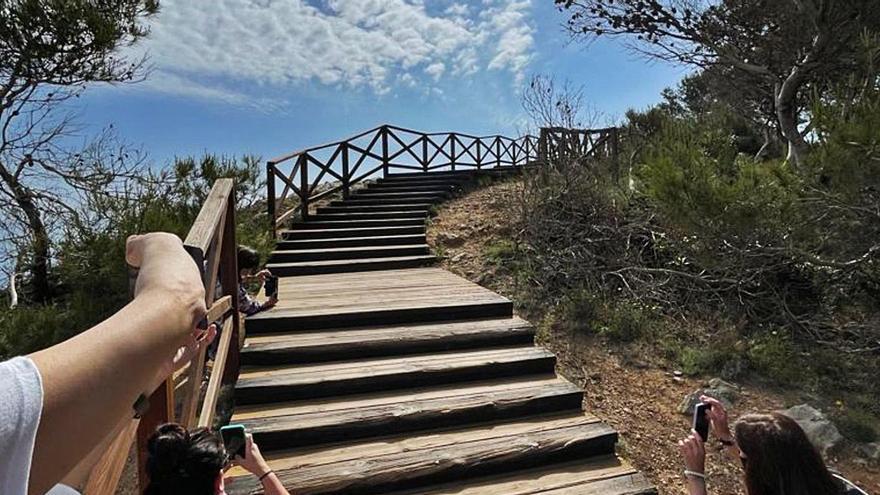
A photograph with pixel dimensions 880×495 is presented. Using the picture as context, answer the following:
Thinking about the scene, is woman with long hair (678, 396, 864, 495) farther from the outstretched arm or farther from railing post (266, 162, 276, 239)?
railing post (266, 162, 276, 239)

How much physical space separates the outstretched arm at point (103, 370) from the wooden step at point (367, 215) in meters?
6.86

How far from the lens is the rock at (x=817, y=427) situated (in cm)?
301

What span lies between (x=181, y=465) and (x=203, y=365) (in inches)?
35.5

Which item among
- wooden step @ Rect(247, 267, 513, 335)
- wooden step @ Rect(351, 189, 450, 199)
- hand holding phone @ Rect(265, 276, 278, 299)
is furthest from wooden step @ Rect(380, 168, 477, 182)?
hand holding phone @ Rect(265, 276, 278, 299)

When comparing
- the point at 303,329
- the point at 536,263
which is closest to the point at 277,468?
the point at 303,329

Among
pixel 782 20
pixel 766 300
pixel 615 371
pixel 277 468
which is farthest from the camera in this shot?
pixel 782 20

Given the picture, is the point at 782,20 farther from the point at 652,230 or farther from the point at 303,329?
the point at 303,329

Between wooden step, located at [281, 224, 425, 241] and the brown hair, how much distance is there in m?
5.40

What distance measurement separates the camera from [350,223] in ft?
23.1

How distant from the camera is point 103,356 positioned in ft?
1.47

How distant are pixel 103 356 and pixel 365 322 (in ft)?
10.3

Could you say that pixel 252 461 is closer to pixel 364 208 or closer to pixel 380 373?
pixel 380 373

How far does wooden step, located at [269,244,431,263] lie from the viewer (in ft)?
18.8

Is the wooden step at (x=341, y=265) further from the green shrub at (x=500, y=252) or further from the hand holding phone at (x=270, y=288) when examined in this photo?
the hand holding phone at (x=270, y=288)
